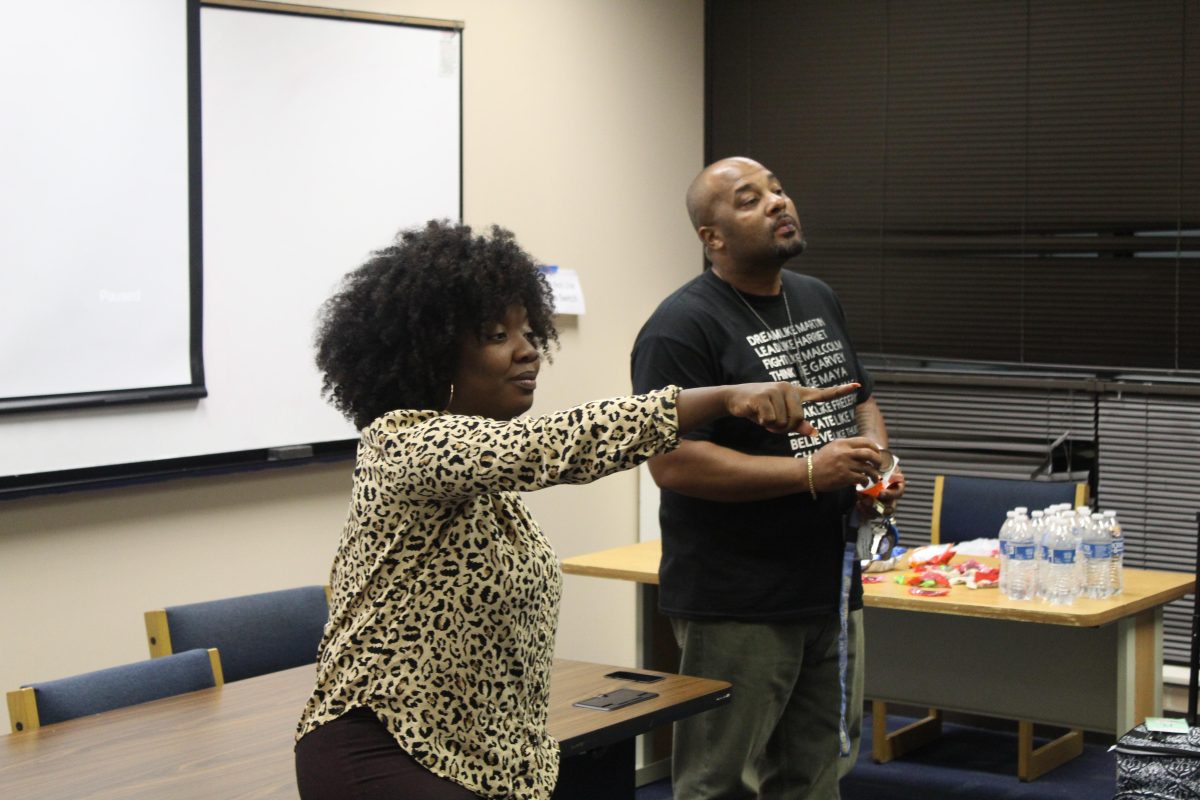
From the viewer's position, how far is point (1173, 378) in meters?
4.79

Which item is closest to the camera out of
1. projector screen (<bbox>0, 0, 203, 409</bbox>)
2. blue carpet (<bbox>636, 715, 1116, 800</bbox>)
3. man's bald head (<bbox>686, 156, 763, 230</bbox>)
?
man's bald head (<bbox>686, 156, 763, 230</bbox>)

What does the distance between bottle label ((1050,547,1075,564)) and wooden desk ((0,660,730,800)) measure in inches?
50.0

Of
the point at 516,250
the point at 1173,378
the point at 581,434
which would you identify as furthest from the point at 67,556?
the point at 1173,378

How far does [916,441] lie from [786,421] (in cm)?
375

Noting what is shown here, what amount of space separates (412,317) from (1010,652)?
114 inches

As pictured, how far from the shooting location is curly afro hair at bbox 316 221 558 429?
5.94 ft

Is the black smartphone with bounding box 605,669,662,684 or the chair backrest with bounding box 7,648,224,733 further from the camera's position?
the black smartphone with bounding box 605,669,662,684

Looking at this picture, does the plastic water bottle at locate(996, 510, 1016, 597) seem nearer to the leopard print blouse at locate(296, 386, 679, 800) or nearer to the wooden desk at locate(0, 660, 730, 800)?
the wooden desk at locate(0, 660, 730, 800)

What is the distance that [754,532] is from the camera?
2.85 m

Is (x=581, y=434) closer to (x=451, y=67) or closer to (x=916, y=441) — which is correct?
(x=451, y=67)

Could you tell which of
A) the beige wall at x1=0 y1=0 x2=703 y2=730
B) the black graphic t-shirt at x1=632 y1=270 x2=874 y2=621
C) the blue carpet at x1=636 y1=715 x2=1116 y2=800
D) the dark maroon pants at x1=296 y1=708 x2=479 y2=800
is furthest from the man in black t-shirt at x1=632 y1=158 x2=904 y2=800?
the beige wall at x1=0 y1=0 x2=703 y2=730

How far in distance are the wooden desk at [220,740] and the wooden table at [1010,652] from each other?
4.19 feet

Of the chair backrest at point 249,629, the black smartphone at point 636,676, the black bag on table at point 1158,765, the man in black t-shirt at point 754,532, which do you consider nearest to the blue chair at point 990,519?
the black bag on table at point 1158,765

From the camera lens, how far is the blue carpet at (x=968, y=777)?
4355mm
